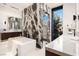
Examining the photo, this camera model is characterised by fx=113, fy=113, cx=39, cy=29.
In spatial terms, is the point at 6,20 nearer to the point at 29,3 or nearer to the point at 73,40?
the point at 29,3

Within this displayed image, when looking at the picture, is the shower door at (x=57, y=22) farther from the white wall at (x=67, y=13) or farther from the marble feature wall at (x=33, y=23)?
the marble feature wall at (x=33, y=23)

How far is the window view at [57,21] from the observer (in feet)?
5.32

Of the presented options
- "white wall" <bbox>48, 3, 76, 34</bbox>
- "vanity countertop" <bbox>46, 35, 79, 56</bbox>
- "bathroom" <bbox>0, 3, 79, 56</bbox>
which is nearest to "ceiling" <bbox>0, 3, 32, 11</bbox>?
"bathroom" <bbox>0, 3, 79, 56</bbox>

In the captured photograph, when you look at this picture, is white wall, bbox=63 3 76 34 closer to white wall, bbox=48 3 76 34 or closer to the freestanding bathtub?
white wall, bbox=48 3 76 34

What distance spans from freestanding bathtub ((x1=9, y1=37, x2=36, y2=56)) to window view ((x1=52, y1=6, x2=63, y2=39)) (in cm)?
35

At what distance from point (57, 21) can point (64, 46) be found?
384mm

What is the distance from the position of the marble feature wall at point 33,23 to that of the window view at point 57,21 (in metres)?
0.19

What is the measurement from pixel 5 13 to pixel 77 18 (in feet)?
3.37

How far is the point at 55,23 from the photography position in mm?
1662

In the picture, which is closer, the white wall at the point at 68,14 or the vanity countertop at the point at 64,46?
the vanity countertop at the point at 64,46

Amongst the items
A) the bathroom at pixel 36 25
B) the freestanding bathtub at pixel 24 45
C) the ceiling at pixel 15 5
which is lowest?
the freestanding bathtub at pixel 24 45

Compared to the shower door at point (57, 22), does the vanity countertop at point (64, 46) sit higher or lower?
lower

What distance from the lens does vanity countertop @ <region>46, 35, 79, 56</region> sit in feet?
4.58

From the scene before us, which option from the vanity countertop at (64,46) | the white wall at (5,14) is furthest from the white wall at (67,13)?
the white wall at (5,14)
